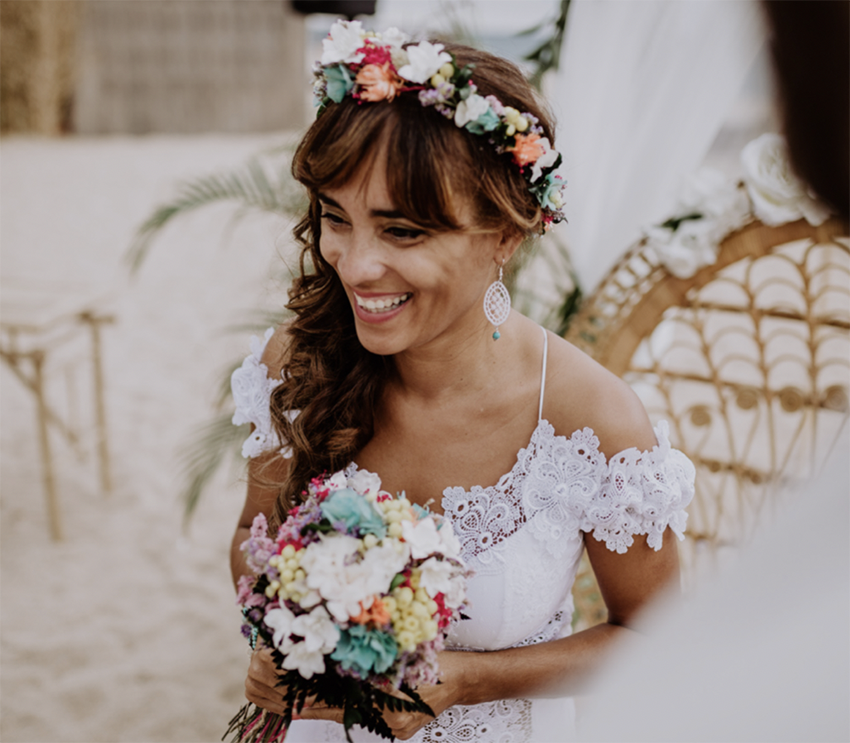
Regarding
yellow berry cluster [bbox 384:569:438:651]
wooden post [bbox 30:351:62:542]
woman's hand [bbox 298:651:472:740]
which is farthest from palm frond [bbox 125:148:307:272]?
yellow berry cluster [bbox 384:569:438:651]

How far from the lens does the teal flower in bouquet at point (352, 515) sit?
1.19 meters

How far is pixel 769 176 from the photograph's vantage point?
7.70 feet

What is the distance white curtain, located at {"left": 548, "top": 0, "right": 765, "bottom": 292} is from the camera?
2.48 meters

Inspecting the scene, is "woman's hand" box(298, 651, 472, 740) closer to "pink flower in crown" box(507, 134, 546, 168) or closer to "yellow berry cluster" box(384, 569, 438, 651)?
"yellow berry cluster" box(384, 569, 438, 651)

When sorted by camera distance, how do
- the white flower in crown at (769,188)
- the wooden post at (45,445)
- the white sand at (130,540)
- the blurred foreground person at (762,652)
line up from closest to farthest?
the blurred foreground person at (762,652) → the white flower in crown at (769,188) → the white sand at (130,540) → the wooden post at (45,445)

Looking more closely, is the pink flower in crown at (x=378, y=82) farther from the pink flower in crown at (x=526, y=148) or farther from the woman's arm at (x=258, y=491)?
the woman's arm at (x=258, y=491)

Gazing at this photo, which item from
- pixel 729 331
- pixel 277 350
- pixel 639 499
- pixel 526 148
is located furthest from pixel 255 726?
pixel 729 331

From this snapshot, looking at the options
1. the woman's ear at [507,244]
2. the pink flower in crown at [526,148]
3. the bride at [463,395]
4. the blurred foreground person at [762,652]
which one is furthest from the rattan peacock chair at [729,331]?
the blurred foreground person at [762,652]

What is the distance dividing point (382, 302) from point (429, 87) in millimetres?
409

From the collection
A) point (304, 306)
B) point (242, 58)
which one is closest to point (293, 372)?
point (304, 306)

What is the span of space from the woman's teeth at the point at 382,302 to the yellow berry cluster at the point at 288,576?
0.51m

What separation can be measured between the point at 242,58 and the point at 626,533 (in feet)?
48.7

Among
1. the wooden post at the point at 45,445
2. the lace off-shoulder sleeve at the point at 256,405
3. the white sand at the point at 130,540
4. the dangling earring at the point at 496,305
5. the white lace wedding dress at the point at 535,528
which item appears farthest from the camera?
the wooden post at the point at 45,445

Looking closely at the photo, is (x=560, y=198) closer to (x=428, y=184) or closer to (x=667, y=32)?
(x=428, y=184)
